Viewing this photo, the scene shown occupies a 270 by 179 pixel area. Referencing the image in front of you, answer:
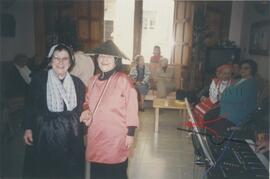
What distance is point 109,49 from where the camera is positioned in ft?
5.54

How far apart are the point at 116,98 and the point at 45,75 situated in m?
0.44

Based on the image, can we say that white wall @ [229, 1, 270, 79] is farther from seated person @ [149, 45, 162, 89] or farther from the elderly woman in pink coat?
the elderly woman in pink coat

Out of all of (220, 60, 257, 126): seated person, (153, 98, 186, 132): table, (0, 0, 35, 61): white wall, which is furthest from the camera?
(0, 0, 35, 61): white wall

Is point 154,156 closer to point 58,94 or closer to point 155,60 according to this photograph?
point 58,94

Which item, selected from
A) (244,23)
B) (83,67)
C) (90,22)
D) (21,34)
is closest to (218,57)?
(244,23)

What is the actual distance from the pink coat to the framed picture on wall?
2.55 metres

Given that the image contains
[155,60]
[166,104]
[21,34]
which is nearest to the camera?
[166,104]

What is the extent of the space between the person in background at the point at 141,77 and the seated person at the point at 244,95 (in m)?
2.07

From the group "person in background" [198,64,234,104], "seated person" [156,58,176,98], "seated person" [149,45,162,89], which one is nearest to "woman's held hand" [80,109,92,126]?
"person in background" [198,64,234,104]

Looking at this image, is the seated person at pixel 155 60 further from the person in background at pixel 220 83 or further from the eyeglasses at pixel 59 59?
the eyeglasses at pixel 59 59

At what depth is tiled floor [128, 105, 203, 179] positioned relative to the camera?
2.51 m

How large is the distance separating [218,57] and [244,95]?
258cm

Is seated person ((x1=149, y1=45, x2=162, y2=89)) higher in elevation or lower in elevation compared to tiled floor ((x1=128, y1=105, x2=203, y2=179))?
higher

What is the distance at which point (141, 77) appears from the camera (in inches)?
182
